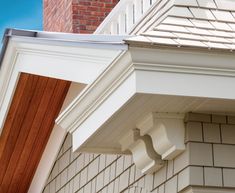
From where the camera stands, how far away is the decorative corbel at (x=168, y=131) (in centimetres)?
729

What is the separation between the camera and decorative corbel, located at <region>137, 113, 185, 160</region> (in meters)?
7.29

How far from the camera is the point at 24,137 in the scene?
10711 millimetres

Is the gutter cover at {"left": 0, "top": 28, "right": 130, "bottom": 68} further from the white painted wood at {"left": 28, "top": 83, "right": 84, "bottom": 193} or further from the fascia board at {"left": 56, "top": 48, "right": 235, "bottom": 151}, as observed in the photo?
the white painted wood at {"left": 28, "top": 83, "right": 84, "bottom": 193}

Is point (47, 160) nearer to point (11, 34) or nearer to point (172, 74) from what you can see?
point (11, 34)

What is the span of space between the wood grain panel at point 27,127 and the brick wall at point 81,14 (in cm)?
322

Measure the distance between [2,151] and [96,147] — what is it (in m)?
2.92

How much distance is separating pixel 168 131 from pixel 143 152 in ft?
1.56

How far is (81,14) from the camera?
14.0 metres

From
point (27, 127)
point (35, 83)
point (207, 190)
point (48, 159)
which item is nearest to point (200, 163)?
point (207, 190)

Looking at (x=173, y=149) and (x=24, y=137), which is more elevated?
(x=24, y=137)

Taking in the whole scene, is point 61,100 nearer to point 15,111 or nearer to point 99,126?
point 15,111

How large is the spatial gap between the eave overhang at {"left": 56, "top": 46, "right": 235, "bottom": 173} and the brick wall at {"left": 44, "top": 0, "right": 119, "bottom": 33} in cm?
616

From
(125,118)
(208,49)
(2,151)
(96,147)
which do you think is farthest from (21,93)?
(208,49)

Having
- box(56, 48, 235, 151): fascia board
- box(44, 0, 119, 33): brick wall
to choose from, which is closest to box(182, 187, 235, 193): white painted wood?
box(56, 48, 235, 151): fascia board
